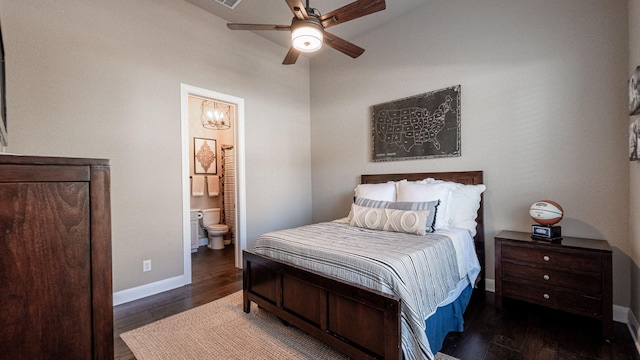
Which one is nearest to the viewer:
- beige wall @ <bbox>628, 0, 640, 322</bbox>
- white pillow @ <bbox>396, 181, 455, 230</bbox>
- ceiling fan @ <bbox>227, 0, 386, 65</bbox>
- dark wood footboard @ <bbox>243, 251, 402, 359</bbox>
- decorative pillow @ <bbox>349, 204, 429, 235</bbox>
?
dark wood footboard @ <bbox>243, 251, 402, 359</bbox>

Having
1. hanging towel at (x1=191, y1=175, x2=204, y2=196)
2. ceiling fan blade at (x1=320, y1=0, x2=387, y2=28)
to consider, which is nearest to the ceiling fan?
ceiling fan blade at (x1=320, y1=0, x2=387, y2=28)

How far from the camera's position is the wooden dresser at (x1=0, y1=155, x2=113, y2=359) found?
71 cm

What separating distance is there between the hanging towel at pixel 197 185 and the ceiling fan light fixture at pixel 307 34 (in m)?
3.81

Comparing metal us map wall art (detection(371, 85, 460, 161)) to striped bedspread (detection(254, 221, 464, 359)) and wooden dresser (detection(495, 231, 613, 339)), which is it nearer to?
wooden dresser (detection(495, 231, 613, 339))

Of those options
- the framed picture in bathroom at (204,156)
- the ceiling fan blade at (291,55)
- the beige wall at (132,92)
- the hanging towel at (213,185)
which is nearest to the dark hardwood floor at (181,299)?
the beige wall at (132,92)

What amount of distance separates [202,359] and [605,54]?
3957 mm

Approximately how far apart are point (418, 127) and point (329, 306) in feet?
8.09

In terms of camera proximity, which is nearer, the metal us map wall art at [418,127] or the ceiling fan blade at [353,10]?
the ceiling fan blade at [353,10]

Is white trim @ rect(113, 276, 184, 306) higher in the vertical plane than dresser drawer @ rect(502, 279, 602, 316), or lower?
lower

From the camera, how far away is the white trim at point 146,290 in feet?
8.87

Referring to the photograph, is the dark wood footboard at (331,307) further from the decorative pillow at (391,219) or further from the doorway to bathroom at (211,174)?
the doorway to bathroom at (211,174)

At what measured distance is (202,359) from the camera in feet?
6.05

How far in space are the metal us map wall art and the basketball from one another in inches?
38.3

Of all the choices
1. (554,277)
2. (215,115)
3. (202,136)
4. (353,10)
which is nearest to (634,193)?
(554,277)
